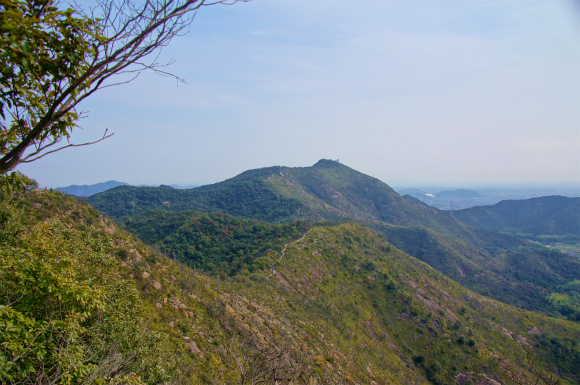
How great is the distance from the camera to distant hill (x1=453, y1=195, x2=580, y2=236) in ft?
503

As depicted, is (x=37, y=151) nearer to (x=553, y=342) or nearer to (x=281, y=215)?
(x=553, y=342)

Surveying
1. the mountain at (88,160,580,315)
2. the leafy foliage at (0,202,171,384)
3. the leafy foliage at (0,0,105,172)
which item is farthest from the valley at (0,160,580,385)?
the leafy foliage at (0,0,105,172)

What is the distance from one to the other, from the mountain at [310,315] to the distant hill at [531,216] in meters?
147

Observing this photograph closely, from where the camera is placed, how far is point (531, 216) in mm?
169500

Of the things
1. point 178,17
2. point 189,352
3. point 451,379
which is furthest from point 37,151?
point 451,379

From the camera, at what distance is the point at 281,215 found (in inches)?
3199

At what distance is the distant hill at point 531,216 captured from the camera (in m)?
153

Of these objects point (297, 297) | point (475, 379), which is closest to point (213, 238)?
point (297, 297)

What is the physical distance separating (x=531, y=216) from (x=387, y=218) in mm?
120676

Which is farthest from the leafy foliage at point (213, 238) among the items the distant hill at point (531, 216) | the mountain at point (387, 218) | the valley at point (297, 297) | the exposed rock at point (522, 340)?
the distant hill at point (531, 216)

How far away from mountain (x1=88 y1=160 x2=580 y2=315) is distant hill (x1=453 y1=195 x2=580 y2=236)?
49.7 m

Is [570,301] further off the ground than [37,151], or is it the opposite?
[37,151]

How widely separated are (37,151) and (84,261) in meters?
6.42

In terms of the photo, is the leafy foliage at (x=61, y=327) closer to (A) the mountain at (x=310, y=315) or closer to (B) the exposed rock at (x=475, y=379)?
(A) the mountain at (x=310, y=315)
